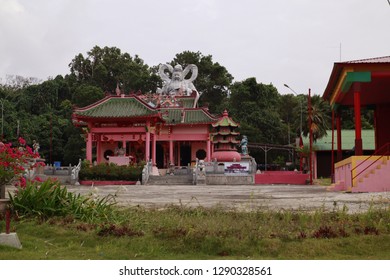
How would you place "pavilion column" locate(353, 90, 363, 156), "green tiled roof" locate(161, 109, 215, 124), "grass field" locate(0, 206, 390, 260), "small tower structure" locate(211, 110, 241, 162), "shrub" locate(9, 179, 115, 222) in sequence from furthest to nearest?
"green tiled roof" locate(161, 109, 215, 124)
"small tower structure" locate(211, 110, 241, 162)
"pavilion column" locate(353, 90, 363, 156)
"shrub" locate(9, 179, 115, 222)
"grass field" locate(0, 206, 390, 260)

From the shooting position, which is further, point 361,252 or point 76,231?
point 76,231

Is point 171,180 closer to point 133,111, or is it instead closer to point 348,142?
point 133,111

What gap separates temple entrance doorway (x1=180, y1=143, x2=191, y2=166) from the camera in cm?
5028

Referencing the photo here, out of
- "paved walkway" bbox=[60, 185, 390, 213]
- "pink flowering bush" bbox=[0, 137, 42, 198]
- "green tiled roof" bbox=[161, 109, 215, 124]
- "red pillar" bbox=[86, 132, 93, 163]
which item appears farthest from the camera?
"green tiled roof" bbox=[161, 109, 215, 124]

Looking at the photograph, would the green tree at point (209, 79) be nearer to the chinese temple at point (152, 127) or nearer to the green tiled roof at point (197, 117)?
the chinese temple at point (152, 127)

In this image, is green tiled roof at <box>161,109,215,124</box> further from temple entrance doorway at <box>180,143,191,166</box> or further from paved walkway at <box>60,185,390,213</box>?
paved walkway at <box>60,185,390,213</box>

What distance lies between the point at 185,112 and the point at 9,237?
41501 mm

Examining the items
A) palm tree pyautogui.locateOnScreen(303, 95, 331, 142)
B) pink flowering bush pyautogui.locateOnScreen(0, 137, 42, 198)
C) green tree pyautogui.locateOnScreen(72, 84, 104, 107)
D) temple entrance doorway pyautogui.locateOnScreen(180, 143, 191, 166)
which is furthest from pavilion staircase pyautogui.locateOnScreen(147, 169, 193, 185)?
green tree pyautogui.locateOnScreen(72, 84, 104, 107)

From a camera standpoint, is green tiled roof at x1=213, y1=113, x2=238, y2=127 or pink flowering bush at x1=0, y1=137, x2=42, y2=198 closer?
pink flowering bush at x1=0, y1=137, x2=42, y2=198

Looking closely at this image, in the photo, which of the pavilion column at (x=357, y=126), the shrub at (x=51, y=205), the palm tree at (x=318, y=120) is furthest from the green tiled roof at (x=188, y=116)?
the shrub at (x=51, y=205)

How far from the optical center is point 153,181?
36000mm

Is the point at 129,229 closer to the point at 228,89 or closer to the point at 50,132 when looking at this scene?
the point at 50,132

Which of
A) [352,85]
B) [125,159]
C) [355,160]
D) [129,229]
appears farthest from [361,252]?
[125,159]
